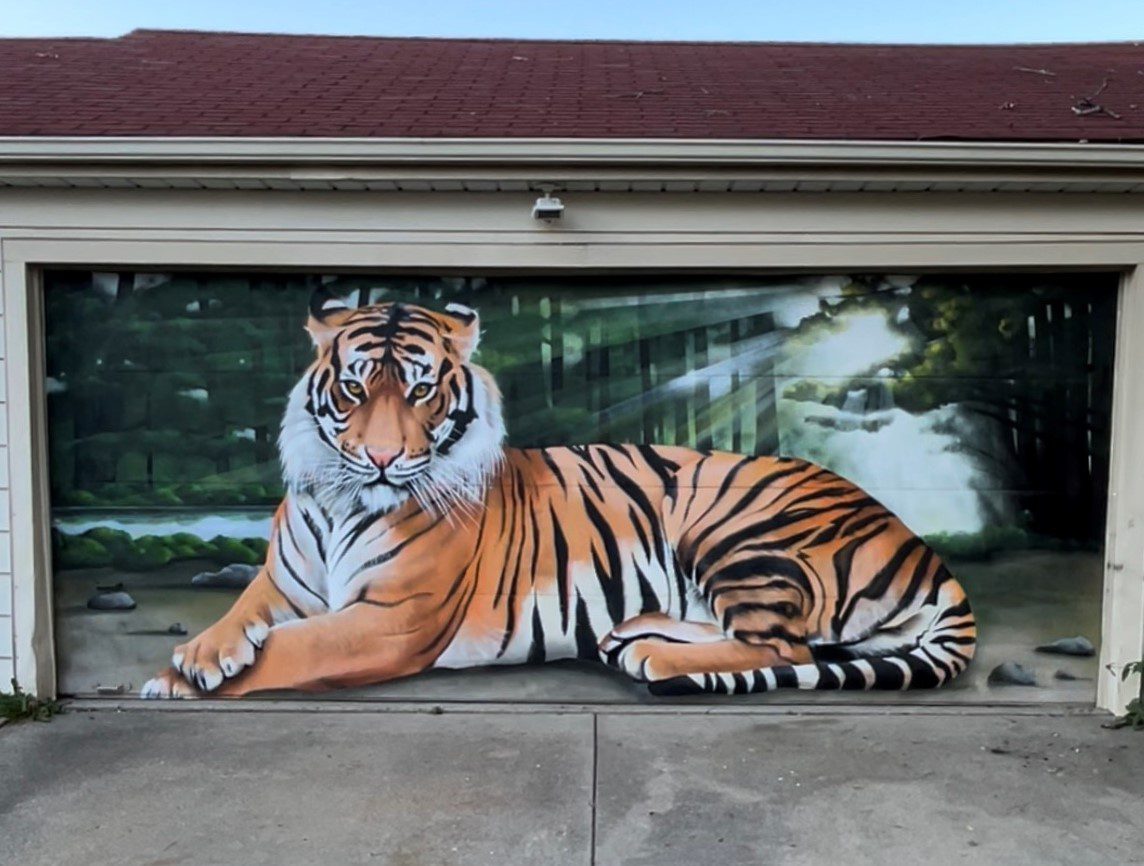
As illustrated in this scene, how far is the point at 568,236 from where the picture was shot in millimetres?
4293

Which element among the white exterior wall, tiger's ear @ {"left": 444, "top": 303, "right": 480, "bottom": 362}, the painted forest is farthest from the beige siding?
tiger's ear @ {"left": 444, "top": 303, "right": 480, "bottom": 362}

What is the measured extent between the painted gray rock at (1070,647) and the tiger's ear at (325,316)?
13.1ft

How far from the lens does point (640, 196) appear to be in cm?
427

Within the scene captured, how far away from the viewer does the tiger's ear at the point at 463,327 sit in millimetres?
4496

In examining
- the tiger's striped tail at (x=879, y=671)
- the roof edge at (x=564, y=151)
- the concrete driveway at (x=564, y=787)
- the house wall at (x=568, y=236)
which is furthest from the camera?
the tiger's striped tail at (x=879, y=671)

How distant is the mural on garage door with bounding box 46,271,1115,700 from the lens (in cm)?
448

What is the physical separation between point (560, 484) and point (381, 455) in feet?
3.07

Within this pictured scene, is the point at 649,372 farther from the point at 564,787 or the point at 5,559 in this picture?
the point at 5,559

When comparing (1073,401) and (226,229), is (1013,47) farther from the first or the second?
(226,229)

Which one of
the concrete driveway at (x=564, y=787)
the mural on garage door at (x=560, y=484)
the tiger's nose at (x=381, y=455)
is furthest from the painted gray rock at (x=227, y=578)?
the tiger's nose at (x=381, y=455)

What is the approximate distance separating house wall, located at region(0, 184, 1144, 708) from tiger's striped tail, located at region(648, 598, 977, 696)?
78 centimetres

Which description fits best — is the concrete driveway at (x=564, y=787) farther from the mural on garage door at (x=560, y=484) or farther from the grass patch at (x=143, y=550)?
the grass patch at (x=143, y=550)

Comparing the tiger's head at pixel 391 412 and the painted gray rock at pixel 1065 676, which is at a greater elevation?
the tiger's head at pixel 391 412

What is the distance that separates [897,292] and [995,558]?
1467 millimetres
